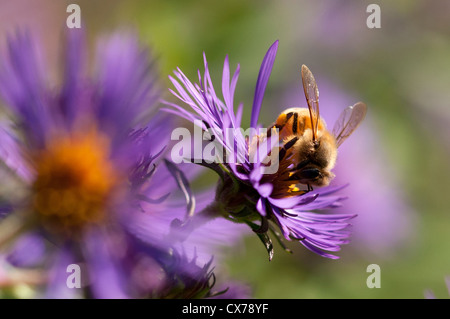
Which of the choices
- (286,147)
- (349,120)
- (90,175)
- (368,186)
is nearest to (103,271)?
(90,175)

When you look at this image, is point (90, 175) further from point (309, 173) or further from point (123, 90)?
point (309, 173)

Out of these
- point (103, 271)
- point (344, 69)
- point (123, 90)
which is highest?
point (344, 69)

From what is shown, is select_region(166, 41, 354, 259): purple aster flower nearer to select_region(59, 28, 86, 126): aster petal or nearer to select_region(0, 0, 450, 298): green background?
select_region(59, 28, 86, 126): aster petal

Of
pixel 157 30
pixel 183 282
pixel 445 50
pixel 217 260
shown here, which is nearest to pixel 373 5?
pixel 445 50

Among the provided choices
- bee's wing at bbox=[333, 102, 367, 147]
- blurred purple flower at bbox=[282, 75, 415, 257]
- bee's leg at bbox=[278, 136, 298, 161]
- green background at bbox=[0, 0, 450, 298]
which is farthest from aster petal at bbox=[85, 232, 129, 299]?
blurred purple flower at bbox=[282, 75, 415, 257]

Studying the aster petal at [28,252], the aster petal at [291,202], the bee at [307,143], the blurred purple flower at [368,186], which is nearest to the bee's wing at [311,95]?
the bee at [307,143]

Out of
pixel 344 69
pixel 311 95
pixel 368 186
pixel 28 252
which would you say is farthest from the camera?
pixel 344 69
